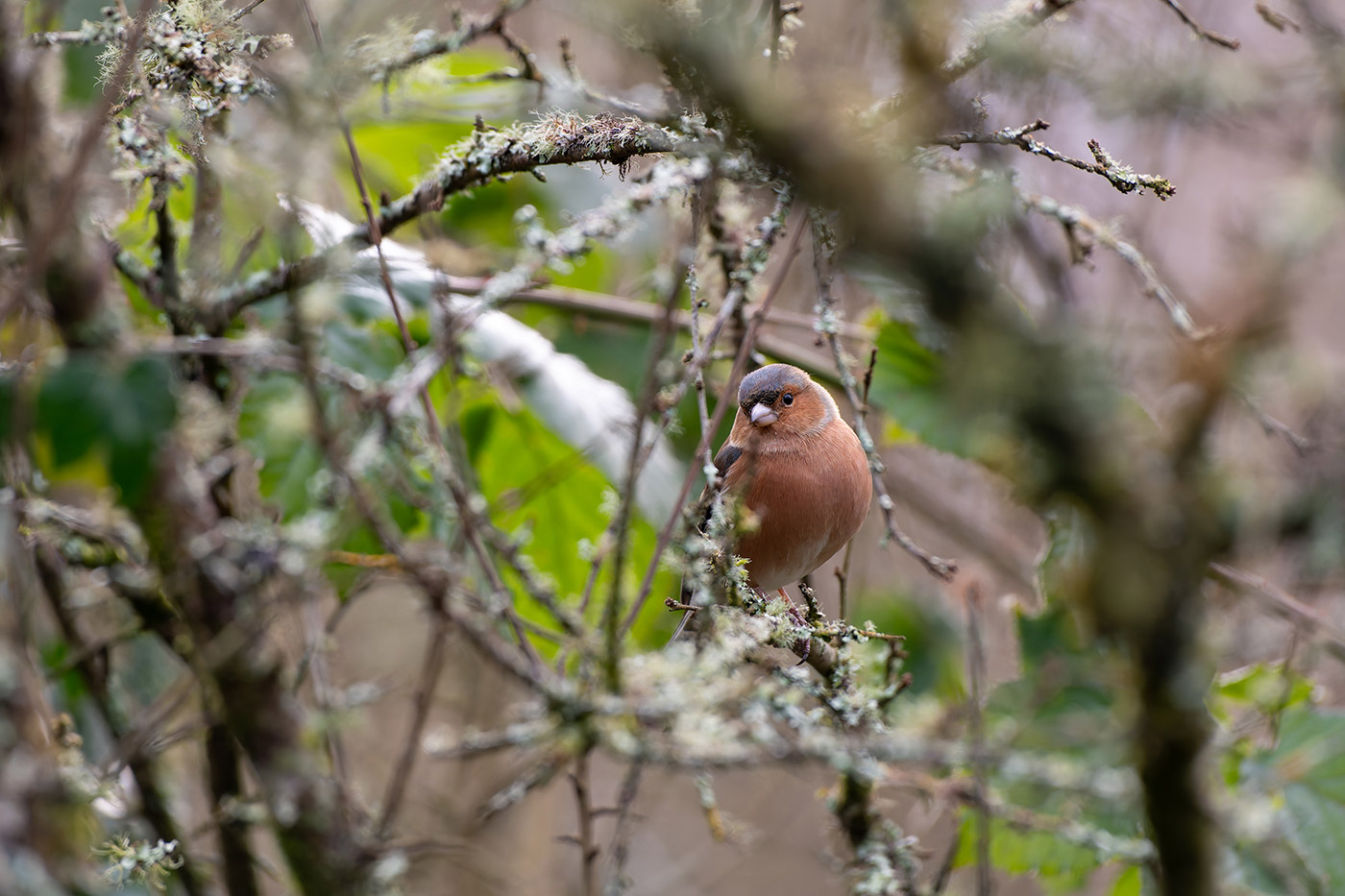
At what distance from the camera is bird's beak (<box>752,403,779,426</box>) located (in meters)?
3.71

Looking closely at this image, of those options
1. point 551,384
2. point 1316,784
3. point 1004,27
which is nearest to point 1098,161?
point 1004,27

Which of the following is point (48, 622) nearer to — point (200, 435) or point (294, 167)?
point (200, 435)

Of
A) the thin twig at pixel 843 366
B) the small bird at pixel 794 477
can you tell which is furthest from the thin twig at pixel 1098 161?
the small bird at pixel 794 477

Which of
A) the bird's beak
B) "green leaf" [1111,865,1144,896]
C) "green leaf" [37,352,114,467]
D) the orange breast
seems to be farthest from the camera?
the bird's beak

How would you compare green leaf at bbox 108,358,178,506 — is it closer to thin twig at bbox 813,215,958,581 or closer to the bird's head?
thin twig at bbox 813,215,958,581

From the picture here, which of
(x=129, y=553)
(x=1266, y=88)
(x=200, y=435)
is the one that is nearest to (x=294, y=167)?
(x=200, y=435)

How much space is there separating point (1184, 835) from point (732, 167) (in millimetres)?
1143

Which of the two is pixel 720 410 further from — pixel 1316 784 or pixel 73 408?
pixel 1316 784

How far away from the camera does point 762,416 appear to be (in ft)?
12.2

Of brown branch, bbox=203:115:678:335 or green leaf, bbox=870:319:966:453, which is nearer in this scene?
brown branch, bbox=203:115:678:335

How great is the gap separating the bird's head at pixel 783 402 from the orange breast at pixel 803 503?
128 mm

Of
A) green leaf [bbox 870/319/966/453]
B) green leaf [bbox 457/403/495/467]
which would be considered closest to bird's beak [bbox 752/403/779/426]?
green leaf [bbox 870/319/966/453]

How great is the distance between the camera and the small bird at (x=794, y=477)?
355 centimetres

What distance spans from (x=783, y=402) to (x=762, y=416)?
7.0 inches
